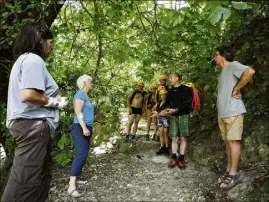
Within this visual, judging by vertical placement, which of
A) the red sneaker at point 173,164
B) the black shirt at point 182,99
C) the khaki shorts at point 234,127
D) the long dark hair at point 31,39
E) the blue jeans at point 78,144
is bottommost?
the red sneaker at point 173,164

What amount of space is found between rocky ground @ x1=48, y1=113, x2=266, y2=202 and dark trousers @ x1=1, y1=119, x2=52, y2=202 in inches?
97.4

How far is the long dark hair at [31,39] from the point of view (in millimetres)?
2742

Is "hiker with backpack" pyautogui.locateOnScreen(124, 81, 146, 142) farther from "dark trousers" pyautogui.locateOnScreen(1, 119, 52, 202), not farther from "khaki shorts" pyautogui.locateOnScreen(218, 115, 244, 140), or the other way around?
"dark trousers" pyautogui.locateOnScreen(1, 119, 52, 202)

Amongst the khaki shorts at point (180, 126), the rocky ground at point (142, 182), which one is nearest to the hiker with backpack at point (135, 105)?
the rocky ground at point (142, 182)

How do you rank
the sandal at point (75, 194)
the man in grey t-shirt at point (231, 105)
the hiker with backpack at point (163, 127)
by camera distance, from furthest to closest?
the hiker with backpack at point (163, 127)
the sandal at point (75, 194)
the man in grey t-shirt at point (231, 105)

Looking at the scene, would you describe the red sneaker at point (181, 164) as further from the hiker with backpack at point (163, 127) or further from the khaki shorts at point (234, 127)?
the khaki shorts at point (234, 127)

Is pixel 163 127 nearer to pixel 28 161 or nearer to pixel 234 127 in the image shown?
pixel 234 127

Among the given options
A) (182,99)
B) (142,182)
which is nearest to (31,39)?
(142,182)

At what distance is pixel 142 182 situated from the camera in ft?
18.4

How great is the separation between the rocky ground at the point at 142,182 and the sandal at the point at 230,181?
9 centimetres

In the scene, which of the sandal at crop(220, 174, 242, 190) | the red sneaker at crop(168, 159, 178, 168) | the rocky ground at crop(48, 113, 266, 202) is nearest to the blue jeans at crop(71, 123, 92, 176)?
the rocky ground at crop(48, 113, 266, 202)

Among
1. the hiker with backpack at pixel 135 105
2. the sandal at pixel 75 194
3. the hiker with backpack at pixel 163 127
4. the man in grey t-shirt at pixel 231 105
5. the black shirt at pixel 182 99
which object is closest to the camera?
the man in grey t-shirt at pixel 231 105

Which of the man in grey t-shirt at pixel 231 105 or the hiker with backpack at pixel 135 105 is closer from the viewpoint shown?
the man in grey t-shirt at pixel 231 105

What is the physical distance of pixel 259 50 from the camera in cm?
655
